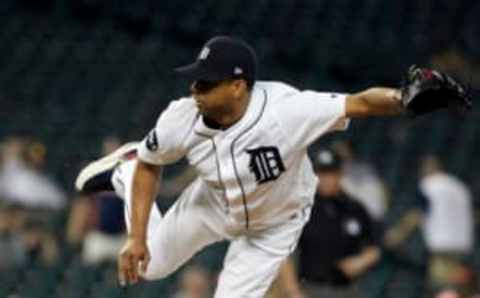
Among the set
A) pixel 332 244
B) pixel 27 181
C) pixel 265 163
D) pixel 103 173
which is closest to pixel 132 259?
pixel 265 163

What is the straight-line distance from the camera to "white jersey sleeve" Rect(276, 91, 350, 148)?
A: 5.01 m

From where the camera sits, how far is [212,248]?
8859 millimetres

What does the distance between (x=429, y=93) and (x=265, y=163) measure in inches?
26.1

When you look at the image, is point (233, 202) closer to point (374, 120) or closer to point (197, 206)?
point (197, 206)

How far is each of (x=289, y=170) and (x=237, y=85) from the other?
354 mm

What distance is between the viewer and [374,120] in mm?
11773

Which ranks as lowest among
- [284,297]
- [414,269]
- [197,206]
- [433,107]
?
[414,269]

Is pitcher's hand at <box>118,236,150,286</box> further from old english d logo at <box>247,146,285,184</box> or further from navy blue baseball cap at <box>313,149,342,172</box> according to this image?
navy blue baseball cap at <box>313,149,342,172</box>

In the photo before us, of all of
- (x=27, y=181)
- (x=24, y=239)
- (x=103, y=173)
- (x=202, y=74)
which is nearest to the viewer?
(x=202, y=74)

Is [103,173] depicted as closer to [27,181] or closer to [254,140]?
[254,140]

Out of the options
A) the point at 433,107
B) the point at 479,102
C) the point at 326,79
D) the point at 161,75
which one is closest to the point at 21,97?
the point at 161,75

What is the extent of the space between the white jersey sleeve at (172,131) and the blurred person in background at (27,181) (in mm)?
4524

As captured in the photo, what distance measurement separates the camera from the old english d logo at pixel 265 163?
16.9 ft

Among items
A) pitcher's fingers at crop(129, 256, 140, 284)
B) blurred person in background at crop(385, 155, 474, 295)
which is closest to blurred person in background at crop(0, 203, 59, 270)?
blurred person in background at crop(385, 155, 474, 295)
